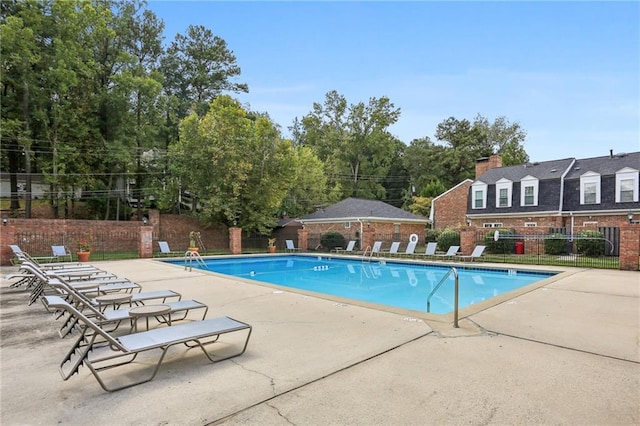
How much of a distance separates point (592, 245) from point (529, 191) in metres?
6.27

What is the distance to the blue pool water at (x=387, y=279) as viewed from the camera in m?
9.88

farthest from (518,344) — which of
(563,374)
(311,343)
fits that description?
(311,343)

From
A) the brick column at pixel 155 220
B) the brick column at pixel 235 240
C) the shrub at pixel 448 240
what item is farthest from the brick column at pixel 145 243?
the shrub at pixel 448 240

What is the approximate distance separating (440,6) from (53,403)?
48.0 ft

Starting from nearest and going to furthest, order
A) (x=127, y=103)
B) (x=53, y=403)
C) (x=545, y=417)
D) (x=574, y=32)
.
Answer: (x=545, y=417), (x=53, y=403), (x=574, y=32), (x=127, y=103)

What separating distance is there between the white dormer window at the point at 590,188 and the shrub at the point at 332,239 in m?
14.1

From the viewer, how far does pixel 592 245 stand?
640 inches

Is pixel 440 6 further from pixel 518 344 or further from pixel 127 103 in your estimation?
pixel 127 103

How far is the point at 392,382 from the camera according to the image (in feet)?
11.2

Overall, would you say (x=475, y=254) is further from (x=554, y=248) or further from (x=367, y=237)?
(x=367, y=237)

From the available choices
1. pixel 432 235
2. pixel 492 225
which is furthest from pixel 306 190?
pixel 492 225

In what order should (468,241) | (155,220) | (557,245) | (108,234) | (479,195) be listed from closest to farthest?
(468,241)
(557,245)
(108,234)
(155,220)
(479,195)

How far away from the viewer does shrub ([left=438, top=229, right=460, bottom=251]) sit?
2028cm

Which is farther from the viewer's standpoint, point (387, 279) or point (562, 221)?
point (562, 221)
